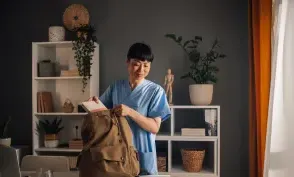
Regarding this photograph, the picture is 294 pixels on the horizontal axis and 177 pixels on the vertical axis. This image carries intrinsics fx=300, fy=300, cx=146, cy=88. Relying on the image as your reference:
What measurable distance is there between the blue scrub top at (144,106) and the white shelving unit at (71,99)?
→ 0.95m

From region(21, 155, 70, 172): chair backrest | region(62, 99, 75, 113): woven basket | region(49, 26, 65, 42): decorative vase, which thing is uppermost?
region(49, 26, 65, 42): decorative vase

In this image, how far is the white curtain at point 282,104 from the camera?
1.63 m

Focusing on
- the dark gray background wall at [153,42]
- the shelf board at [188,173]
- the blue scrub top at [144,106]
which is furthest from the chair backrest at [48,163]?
the dark gray background wall at [153,42]

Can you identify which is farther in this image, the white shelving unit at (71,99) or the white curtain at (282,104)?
the white shelving unit at (71,99)

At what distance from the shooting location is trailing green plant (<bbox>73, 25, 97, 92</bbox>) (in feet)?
9.17

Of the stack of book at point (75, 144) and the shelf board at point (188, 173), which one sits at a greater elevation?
the stack of book at point (75, 144)

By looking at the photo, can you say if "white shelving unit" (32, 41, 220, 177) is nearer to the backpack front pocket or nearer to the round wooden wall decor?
the round wooden wall decor

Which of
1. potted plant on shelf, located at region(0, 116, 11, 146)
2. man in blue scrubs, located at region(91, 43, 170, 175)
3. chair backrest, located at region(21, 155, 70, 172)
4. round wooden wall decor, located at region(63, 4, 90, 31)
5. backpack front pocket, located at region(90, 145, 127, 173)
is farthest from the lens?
round wooden wall decor, located at region(63, 4, 90, 31)

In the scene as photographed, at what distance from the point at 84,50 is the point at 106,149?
166 centimetres

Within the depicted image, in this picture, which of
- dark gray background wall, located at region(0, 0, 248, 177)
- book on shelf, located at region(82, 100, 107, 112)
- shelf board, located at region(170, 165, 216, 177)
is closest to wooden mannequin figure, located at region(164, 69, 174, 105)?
dark gray background wall, located at region(0, 0, 248, 177)

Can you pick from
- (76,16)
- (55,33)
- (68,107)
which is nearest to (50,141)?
(68,107)

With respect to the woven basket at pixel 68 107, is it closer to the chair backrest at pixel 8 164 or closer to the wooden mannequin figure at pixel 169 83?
the wooden mannequin figure at pixel 169 83

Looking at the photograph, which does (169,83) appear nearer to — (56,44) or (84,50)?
(84,50)

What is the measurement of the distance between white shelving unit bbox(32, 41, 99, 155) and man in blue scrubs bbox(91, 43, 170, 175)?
3.99 feet
